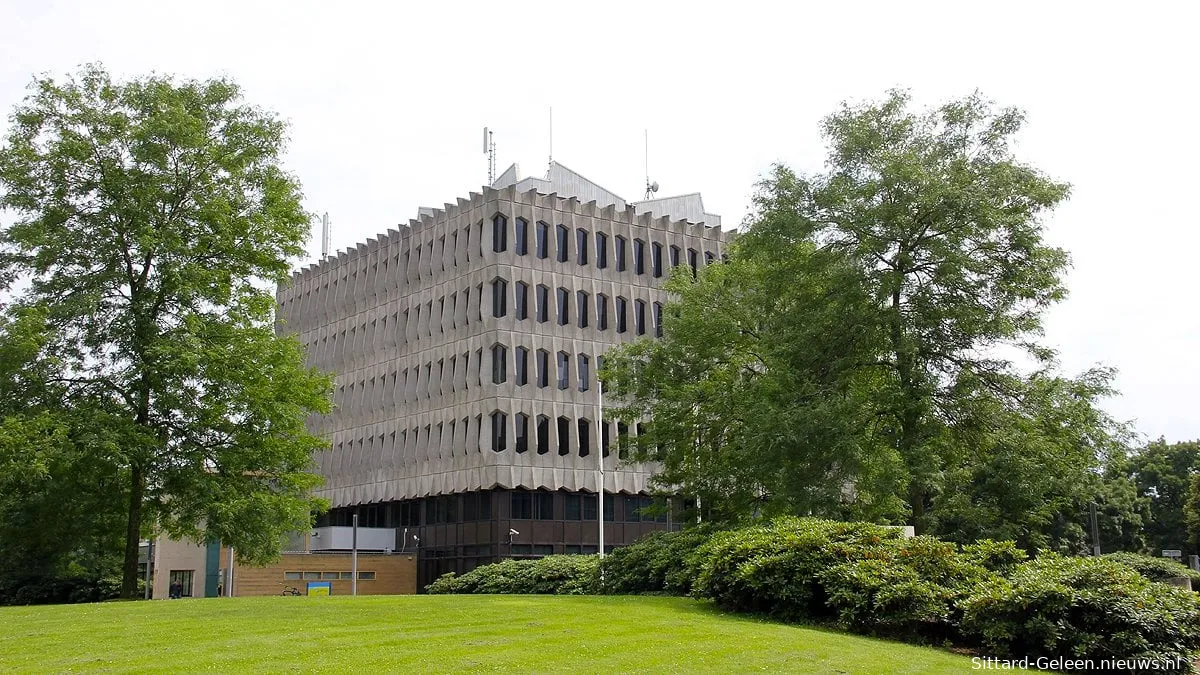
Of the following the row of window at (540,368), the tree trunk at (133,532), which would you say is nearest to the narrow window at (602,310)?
the row of window at (540,368)

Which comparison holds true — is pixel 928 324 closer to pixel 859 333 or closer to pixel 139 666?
pixel 859 333

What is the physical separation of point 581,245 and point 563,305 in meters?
3.62

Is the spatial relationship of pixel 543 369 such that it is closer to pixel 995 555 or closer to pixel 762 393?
pixel 762 393

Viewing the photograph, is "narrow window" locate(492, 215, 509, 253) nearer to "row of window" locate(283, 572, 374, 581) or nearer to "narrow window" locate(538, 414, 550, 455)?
"narrow window" locate(538, 414, 550, 455)

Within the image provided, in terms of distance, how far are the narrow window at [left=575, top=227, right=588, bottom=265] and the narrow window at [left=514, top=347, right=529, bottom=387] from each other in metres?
6.21

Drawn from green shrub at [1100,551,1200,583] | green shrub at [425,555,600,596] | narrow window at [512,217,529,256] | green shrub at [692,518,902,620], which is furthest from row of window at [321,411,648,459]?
green shrub at [692,518,902,620]

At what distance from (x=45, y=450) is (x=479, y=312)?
112 feet

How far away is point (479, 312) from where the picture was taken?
57500 millimetres

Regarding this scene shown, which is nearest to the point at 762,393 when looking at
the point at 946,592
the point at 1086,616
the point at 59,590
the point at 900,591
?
the point at 946,592

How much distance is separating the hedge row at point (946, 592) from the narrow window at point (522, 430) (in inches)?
1285

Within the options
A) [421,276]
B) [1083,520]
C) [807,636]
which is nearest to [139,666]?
[807,636]

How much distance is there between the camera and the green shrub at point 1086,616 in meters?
15.5

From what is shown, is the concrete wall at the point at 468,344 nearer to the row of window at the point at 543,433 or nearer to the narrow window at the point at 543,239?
the row of window at the point at 543,433

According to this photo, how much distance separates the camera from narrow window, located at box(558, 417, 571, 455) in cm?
5762
